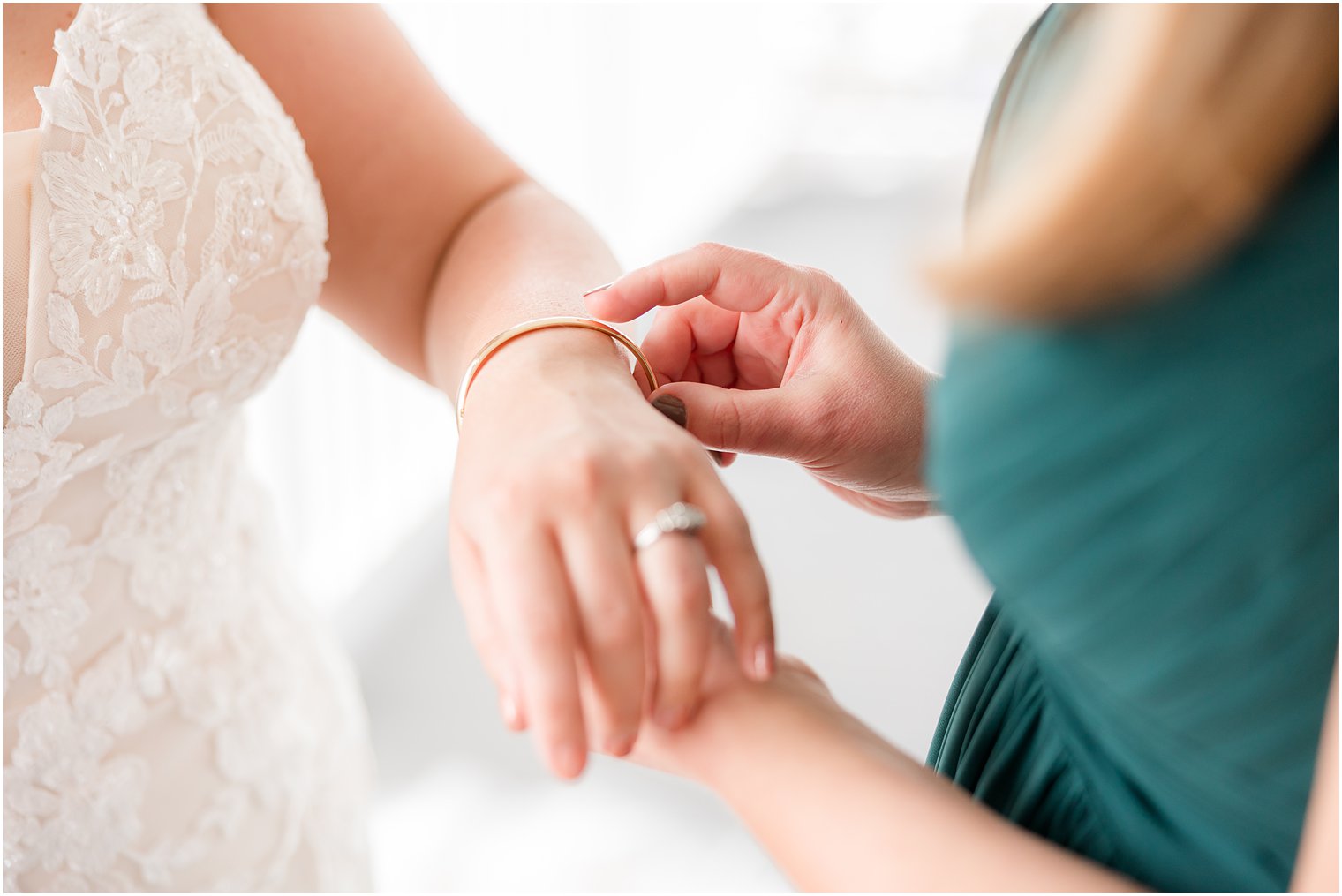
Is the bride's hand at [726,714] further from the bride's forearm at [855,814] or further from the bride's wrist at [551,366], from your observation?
the bride's wrist at [551,366]

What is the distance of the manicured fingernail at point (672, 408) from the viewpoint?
627 mm

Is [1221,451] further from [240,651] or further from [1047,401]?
[240,651]

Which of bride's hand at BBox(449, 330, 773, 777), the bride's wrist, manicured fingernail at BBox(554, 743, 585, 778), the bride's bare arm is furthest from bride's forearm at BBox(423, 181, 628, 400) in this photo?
manicured fingernail at BBox(554, 743, 585, 778)

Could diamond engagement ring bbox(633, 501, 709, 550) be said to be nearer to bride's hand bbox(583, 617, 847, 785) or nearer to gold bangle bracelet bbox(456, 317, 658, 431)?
bride's hand bbox(583, 617, 847, 785)

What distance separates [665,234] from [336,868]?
7.47ft

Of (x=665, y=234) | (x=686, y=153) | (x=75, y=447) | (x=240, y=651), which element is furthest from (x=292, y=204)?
(x=686, y=153)

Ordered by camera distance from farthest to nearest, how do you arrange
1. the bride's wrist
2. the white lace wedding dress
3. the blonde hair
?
the white lace wedding dress
the bride's wrist
the blonde hair

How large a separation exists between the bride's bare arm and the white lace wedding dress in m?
0.10

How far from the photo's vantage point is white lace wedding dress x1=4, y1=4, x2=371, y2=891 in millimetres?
686

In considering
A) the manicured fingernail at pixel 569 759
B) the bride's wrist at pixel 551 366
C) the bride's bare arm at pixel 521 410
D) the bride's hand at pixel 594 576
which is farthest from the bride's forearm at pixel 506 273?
the manicured fingernail at pixel 569 759

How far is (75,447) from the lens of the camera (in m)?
0.72

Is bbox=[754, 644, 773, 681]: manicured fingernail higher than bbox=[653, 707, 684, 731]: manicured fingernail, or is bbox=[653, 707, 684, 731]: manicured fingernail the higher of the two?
bbox=[754, 644, 773, 681]: manicured fingernail

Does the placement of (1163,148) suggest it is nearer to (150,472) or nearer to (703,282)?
(703,282)

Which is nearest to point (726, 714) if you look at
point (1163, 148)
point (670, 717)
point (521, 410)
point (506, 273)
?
point (670, 717)
